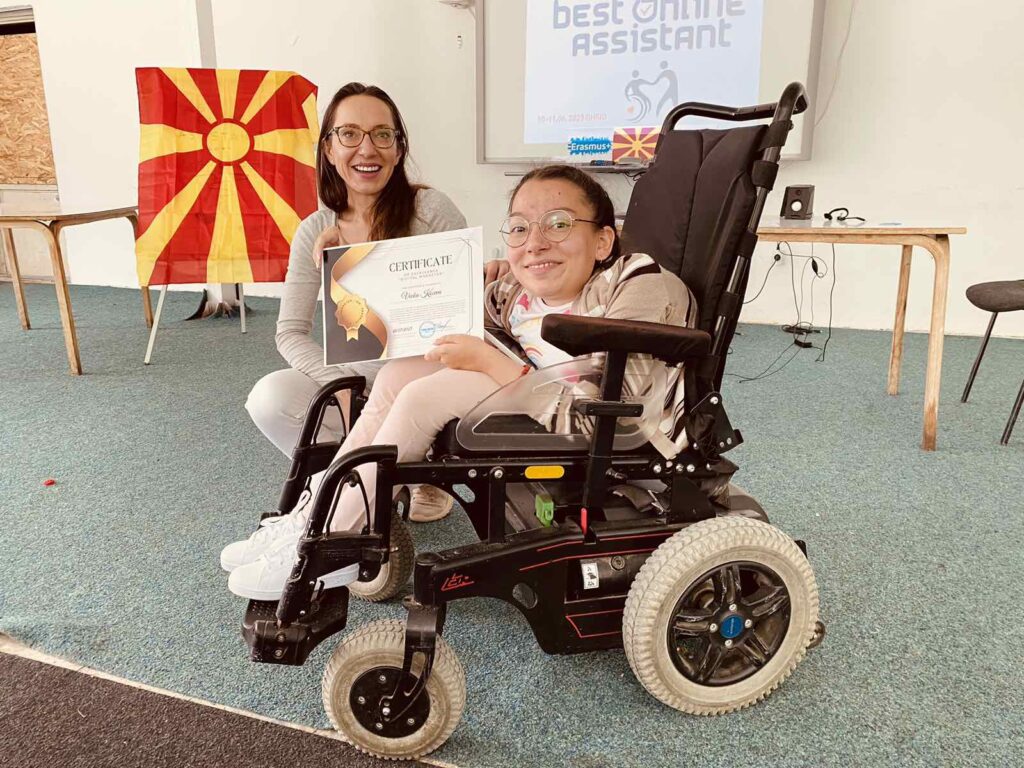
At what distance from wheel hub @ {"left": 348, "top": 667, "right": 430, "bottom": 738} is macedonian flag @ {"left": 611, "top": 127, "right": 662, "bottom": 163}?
9.60 feet

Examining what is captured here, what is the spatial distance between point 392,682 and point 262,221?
2.44 m

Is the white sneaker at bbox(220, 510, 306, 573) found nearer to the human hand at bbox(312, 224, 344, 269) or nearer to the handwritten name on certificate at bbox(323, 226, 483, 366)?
the handwritten name on certificate at bbox(323, 226, 483, 366)

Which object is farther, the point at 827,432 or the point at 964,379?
the point at 964,379

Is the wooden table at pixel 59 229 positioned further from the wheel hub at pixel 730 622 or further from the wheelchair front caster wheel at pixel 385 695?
the wheel hub at pixel 730 622

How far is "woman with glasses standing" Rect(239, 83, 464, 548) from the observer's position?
138 centimetres

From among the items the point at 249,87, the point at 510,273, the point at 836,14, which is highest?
the point at 836,14

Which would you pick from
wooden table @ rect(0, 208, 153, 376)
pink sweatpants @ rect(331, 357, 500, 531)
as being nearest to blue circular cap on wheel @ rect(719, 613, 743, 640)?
pink sweatpants @ rect(331, 357, 500, 531)

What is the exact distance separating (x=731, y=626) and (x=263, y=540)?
0.74 metres

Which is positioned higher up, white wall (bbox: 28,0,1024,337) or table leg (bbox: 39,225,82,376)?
white wall (bbox: 28,0,1024,337)

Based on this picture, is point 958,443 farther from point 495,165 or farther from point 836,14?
point 495,165

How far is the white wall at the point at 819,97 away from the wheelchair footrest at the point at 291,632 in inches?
112

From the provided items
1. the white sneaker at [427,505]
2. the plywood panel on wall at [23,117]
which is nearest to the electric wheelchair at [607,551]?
the white sneaker at [427,505]

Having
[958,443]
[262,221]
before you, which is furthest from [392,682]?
[262,221]

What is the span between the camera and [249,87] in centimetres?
292
